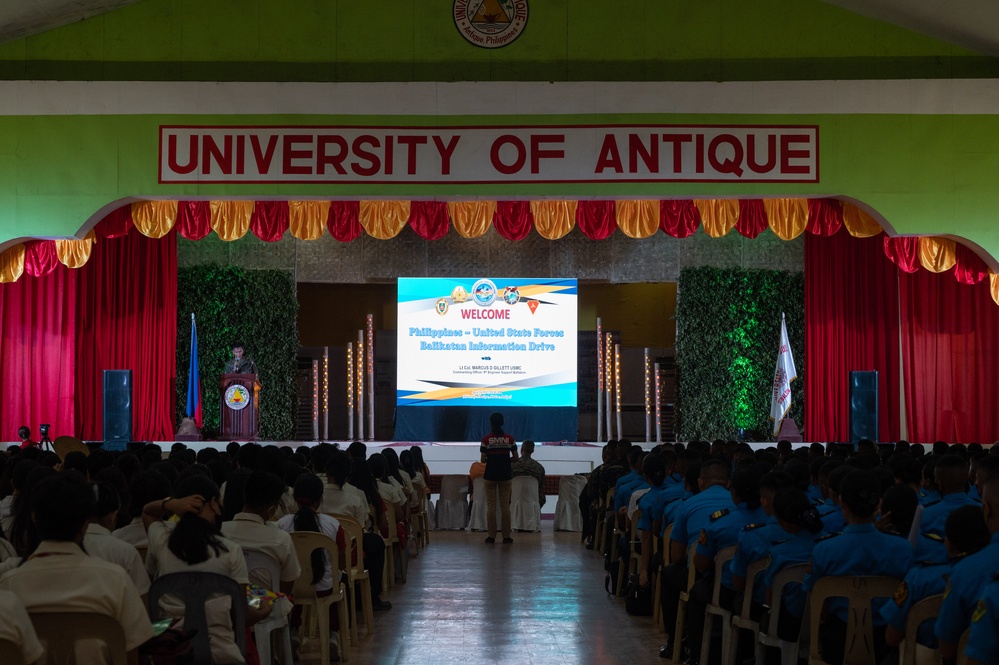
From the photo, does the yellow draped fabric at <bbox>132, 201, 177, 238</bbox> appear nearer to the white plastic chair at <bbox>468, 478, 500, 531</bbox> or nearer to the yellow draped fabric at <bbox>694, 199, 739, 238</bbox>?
the white plastic chair at <bbox>468, 478, 500, 531</bbox>

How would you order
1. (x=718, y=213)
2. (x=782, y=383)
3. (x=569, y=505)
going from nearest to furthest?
(x=569, y=505) → (x=718, y=213) → (x=782, y=383)

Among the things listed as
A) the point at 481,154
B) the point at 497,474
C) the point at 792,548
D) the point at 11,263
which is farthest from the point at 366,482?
the point at 11,263

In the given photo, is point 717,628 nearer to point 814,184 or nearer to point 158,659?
point 158,659

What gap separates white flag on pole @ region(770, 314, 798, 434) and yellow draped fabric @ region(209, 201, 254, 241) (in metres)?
7.16

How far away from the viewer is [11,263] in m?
12.7

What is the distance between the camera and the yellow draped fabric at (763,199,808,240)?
1255 cm

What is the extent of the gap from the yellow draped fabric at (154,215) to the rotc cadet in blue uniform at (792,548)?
370 inches

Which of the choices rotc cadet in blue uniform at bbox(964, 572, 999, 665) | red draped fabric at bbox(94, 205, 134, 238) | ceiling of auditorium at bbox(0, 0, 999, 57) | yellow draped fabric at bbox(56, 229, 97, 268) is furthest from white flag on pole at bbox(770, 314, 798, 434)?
rotc cadet in blue uniform at bbox(964, 572, 999, 665)

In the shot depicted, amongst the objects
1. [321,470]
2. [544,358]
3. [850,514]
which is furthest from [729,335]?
[850,514]

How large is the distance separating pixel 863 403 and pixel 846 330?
160 cm

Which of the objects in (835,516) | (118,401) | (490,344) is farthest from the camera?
(490,344)

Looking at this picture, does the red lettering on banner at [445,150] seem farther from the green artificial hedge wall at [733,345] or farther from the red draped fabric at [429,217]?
the green artificial hedge wall at [733,345]

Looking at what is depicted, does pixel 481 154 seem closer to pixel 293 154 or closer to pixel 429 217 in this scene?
pixel 429 217

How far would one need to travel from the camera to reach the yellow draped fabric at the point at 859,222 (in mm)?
12609
